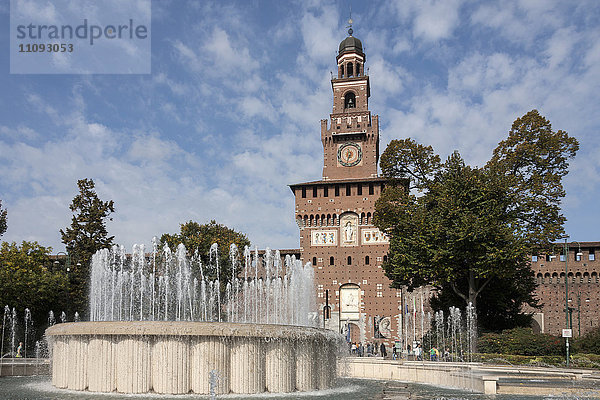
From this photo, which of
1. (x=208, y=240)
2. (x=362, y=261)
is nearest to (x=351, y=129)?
(x=362, y=261)

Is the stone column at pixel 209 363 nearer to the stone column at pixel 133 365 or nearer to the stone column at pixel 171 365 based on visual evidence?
the stone column at pixel 171 365

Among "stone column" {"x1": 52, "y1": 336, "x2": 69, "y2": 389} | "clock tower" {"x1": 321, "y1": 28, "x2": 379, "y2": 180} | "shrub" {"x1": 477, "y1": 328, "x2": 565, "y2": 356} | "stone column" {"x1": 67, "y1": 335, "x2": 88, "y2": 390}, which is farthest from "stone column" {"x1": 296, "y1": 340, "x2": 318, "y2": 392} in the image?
"clock tower" {"x1": 321, "y1": 28, "x2": 379, "y2": 180}

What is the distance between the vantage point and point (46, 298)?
28.7 metres

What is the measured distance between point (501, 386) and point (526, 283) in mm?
17152

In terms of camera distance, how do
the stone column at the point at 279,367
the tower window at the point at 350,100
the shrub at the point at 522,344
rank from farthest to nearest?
the tower window at the point at 350,100
the shrub at the point at 522,344
the stone column at the point at 279,367

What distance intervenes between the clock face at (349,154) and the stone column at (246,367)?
3402 centimetres

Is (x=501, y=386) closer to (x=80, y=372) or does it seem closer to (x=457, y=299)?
(x=80, y=372)

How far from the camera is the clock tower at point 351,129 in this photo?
4378cm

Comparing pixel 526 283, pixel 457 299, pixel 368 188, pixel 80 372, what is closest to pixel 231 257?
pixel 368 188

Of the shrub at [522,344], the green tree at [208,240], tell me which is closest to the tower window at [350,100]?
the green tree at [208,240]

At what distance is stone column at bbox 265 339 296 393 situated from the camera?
11.0m

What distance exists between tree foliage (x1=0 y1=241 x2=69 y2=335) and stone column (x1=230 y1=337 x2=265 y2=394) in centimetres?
2074

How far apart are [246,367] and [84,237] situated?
25758 millimetres

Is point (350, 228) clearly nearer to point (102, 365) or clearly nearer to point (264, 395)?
point (264, 395)
